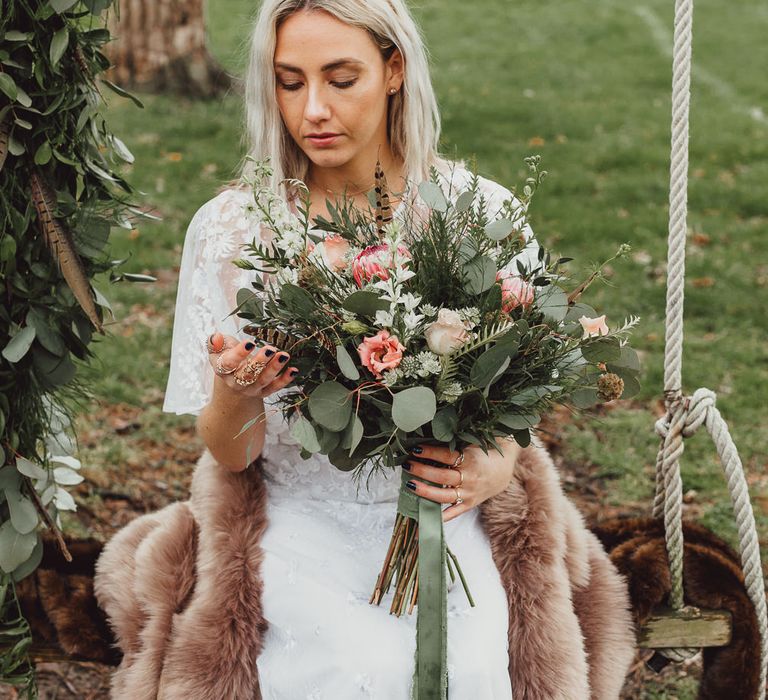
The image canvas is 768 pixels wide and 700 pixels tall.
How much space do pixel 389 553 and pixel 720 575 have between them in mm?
1171

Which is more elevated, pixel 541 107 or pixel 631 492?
A: pixel 541 107

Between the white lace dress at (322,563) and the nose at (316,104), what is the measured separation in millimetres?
325

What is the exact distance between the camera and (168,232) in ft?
20.2

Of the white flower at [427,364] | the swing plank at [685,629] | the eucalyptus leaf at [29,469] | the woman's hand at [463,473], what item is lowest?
the swing plank at [685,629]

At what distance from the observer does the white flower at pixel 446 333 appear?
1.89 meters

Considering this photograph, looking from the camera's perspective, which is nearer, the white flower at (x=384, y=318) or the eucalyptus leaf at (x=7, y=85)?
the white flower at (x=384, y=318)

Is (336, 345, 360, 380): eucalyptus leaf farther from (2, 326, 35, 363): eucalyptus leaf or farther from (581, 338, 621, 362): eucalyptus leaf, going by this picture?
(2, 326, 35, 363): eucalyptus leaf

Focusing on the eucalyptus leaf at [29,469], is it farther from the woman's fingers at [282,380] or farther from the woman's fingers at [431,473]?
the woman's fingers at [431,473]

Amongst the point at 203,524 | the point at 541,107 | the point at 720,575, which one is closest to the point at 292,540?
the point at 203,524

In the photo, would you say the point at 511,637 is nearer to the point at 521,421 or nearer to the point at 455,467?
the point at 455,467

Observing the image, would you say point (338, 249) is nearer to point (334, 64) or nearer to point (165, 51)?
point (334, 64)

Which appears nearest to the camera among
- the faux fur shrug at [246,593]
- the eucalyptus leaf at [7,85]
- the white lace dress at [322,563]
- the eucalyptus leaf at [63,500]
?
the eucalyptus leaf at [7,85]

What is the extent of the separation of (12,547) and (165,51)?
7.06 meters

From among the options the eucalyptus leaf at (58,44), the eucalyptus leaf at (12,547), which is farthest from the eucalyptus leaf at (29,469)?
the eucalyptus leaf at (58,44)
